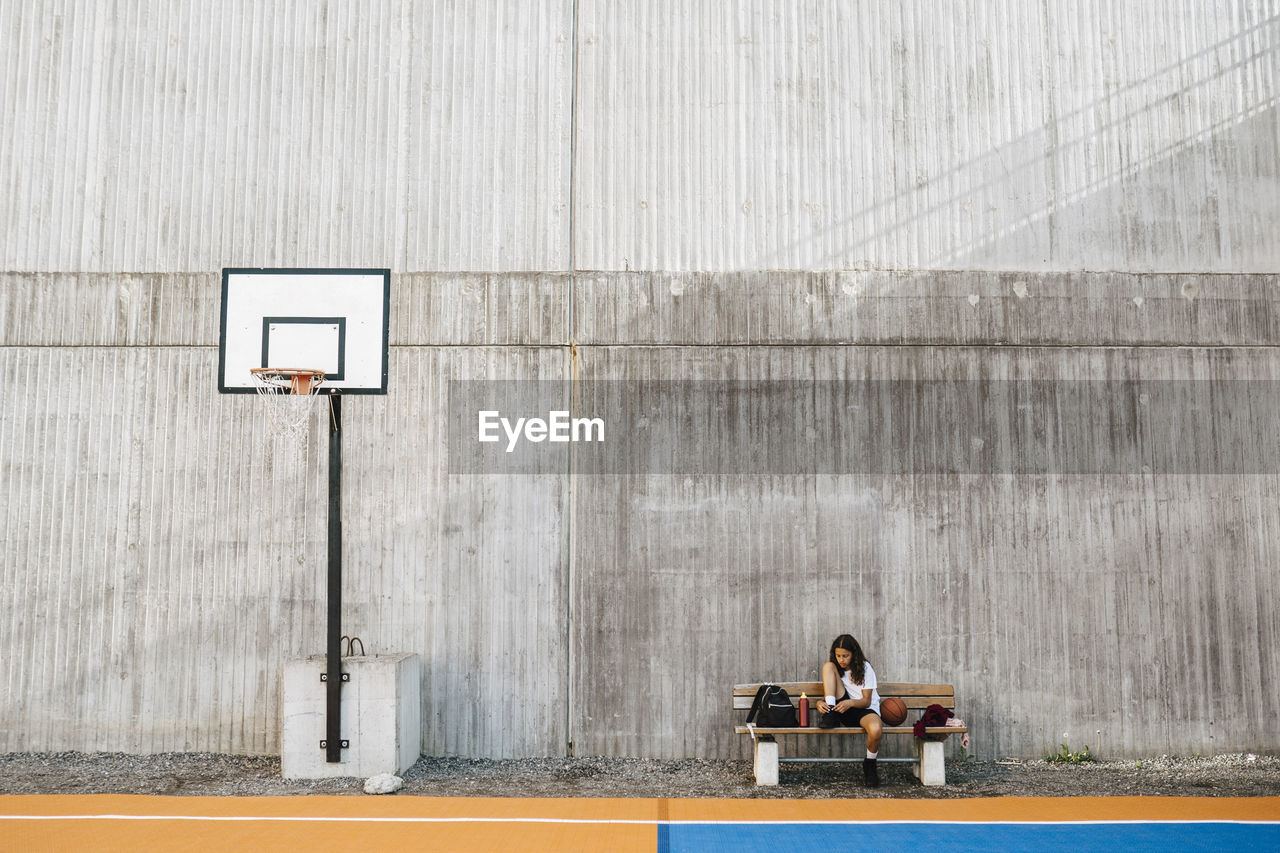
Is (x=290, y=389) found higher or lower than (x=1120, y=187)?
lower

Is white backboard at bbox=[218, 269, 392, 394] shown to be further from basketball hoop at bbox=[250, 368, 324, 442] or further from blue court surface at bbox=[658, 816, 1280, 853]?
blue court surface at bbox=[658, 816, 1280, 853]

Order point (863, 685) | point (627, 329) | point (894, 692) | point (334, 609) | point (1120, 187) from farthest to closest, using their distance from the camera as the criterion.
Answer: point (1120, 187)
point (627, 329)
point (894, 692)
point (863, 685)
point (334, 609)

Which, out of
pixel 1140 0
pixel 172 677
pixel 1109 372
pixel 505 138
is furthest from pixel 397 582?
pixel 1140 0

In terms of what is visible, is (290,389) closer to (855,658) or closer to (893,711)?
(855,658)

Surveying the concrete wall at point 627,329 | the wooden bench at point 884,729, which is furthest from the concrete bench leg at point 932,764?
the concrete wall at point 627,329

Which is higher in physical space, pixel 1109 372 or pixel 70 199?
pixel 70 199

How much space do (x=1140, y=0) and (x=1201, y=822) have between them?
27.7 feet

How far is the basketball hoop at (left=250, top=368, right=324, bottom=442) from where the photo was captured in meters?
8.34

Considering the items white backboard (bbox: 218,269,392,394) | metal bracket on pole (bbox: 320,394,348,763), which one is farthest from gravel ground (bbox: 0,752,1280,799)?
white backboard (bbox: 218,269,392,394)

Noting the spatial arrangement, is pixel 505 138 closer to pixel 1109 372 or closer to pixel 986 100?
pixel 986 100

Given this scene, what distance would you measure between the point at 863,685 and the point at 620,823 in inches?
109

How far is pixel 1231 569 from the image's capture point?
9.58 meters

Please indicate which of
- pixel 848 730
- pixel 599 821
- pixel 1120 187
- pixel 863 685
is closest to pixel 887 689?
pixel 863 685

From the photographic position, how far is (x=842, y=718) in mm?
8531
